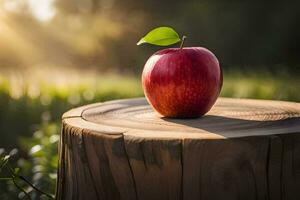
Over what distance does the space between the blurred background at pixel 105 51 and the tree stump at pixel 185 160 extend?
4.34 ft

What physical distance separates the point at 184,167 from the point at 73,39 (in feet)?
47.8

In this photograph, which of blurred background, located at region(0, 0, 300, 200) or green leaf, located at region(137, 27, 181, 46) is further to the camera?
blurred background, located at region(0, 0, 300, 200)

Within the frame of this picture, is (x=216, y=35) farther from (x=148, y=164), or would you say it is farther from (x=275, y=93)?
(x=148, y=164)

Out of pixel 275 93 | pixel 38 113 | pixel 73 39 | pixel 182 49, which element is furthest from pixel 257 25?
pixel 182 49

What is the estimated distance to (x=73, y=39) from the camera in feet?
53.2

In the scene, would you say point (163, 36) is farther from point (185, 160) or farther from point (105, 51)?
point (105, 51)

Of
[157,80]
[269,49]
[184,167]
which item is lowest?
[269,49]

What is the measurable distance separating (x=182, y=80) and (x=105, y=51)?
42.4 feet

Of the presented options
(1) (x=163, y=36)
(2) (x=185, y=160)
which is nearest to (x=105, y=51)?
(1) (x=163, y=36)

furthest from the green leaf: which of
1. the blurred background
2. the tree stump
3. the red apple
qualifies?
the blurred background

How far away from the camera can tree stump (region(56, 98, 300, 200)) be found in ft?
6.43

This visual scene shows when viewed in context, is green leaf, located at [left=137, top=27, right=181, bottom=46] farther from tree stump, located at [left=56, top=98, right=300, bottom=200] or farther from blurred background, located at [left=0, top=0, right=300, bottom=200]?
blurred background, located at [left=0, top=0, right=300, bottom=200]

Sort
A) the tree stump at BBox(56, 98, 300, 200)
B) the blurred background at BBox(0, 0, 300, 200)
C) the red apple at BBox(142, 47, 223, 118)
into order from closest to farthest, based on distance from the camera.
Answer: the tree stump at BBox(56, 98, 300, 200), the red apple at BBox(142, 47, 223, 118), the blurred background at BBox(0, 0, 300, 200)

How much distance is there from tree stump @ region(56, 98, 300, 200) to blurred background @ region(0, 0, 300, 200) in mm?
1323
